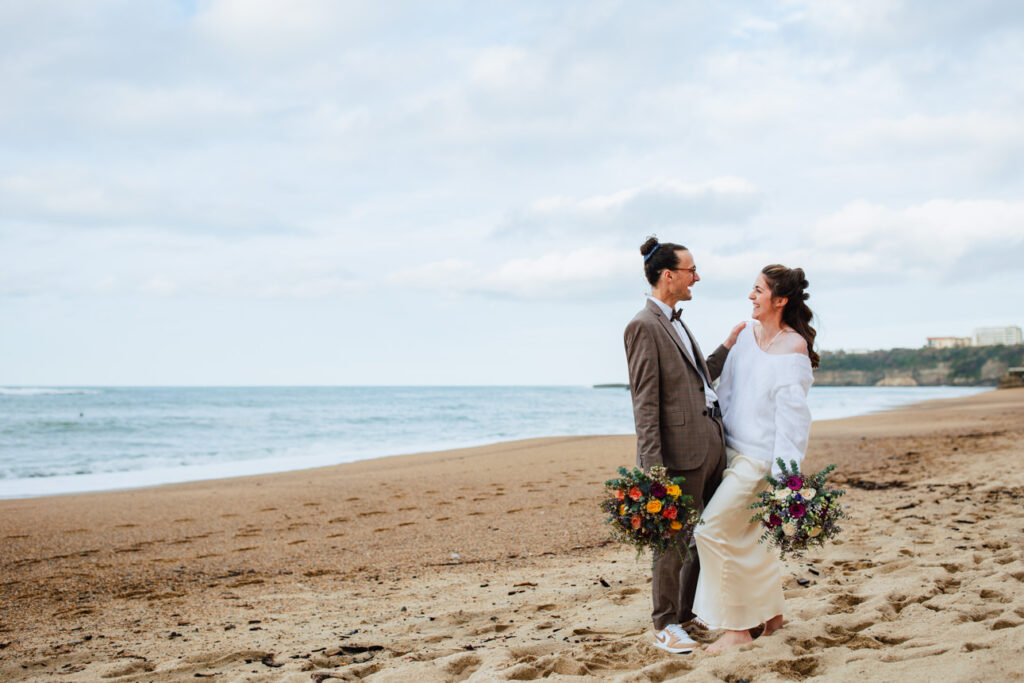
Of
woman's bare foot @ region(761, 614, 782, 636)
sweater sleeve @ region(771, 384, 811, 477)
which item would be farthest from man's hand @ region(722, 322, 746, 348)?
woman's bare foot @ region(761, 614, 782, 636)

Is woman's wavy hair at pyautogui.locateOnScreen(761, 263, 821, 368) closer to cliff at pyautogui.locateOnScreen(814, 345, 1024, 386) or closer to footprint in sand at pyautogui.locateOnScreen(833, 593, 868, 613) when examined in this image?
footprint in sand at pyautogui.locateOnScreen(833, 593, 868, 613)

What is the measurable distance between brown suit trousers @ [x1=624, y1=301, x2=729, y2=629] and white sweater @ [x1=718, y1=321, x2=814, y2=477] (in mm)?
117

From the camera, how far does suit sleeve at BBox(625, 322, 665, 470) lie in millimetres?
3270

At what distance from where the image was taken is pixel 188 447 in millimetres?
18641

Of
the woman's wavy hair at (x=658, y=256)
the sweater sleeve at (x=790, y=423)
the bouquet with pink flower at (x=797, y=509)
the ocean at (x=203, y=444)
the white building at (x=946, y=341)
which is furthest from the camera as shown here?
the white building at (x=946, y=341)

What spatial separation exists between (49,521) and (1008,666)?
328 inches

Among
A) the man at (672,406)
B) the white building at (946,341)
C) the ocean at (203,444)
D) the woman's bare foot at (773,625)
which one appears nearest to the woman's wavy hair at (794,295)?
the man at (672,406)

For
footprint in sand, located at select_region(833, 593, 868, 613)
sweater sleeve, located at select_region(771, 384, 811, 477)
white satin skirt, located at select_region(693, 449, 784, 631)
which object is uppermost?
sweater sleeve, located at select_region(771, 384, 811, 477)

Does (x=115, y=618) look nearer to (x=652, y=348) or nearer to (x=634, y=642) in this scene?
(x=634, y=642)

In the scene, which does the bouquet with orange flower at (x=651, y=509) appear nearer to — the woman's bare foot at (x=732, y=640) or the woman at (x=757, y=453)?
the woman at (x=757, y=453)

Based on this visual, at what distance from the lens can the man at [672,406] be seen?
3.30 meters

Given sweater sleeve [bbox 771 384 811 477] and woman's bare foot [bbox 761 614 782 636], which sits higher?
sweater sleeve [bbox 771 384 811 477]

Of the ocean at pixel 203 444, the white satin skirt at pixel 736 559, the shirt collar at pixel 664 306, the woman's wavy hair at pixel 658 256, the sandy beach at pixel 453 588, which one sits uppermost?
the woman's wavy hair at pixel 658 256

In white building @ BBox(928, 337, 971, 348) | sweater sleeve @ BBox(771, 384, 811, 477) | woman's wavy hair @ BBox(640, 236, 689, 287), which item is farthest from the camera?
white building @ BBox(928, 337, 971, 348)
